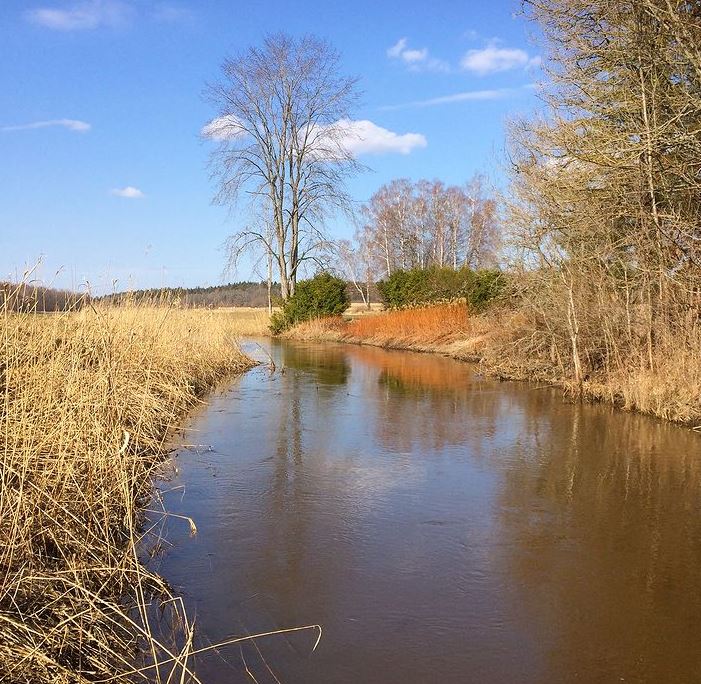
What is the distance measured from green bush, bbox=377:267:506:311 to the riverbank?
0.66m

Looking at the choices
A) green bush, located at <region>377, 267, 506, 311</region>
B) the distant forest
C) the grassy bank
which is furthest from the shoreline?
the distant forest

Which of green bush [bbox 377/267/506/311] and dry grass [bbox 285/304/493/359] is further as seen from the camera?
green bush [bbox 377/267/506/311]

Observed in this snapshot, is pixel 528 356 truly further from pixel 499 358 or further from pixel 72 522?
pixel 72 522

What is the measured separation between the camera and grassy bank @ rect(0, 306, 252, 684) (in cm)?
264

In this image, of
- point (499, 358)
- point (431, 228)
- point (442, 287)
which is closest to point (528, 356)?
point (499, 358)

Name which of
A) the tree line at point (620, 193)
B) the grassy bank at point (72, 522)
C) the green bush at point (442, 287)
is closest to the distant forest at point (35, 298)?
the grassy bank at point (72, 522)

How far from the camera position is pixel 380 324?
2278 cm

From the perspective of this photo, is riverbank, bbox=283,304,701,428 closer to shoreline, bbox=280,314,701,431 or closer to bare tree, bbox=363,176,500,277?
shoreline, bbox=280,314,701,431

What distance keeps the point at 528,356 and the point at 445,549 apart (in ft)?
27.6

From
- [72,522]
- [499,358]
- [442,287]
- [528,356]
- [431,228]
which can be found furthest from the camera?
[431,228]

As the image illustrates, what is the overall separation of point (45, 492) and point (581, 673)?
2617 millimetres

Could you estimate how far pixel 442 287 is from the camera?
850 inches

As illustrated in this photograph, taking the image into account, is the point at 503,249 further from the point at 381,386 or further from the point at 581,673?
the point at 581,673

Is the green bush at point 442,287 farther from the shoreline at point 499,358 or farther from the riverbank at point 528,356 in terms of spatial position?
the shoreline at point 499,358
